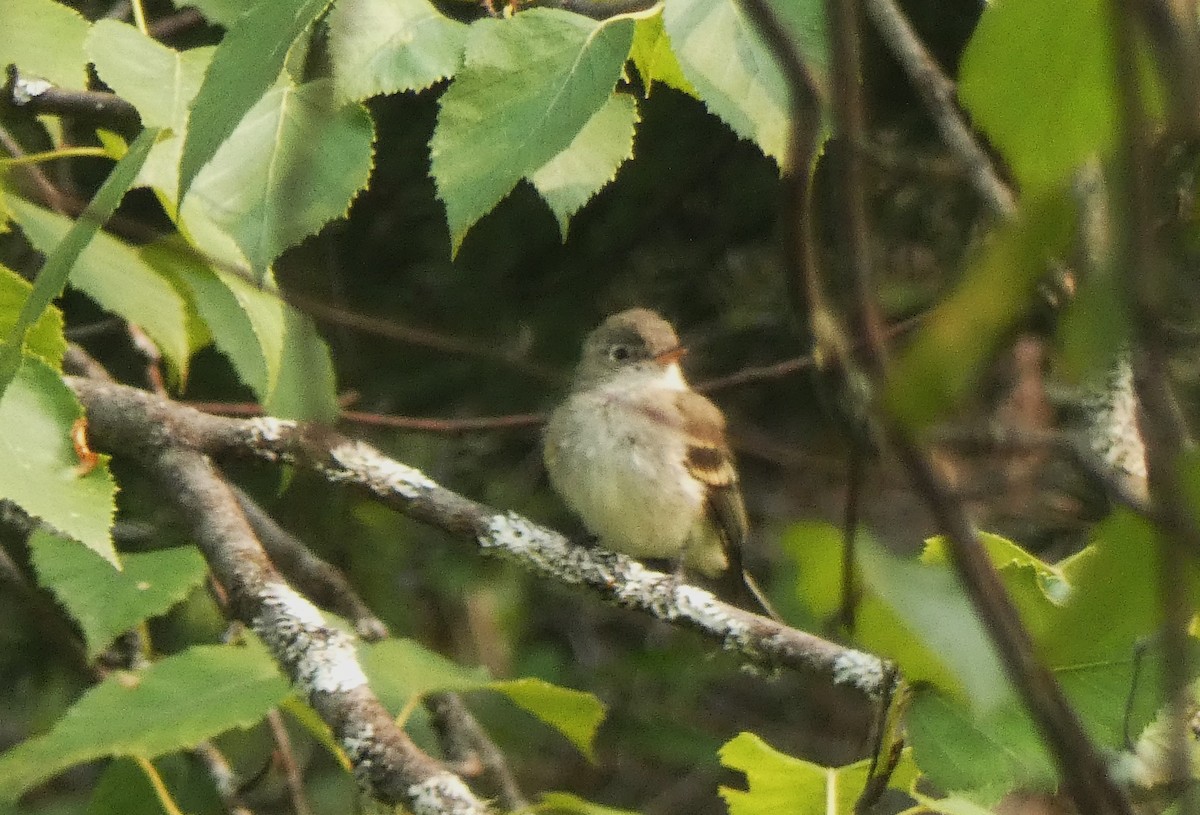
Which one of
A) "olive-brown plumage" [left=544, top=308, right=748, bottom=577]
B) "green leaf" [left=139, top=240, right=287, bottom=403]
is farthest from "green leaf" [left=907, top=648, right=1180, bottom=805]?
"olive-brown plumage" [left=544, top=308, right=748, bottom=577]

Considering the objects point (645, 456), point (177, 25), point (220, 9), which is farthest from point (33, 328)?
point (645, 456)

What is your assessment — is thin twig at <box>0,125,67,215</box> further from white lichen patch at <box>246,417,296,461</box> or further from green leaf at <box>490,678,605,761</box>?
green leaf at <box>490,678,605,761</box>

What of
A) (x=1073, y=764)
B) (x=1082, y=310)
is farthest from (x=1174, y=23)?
(x=1073, y=764)

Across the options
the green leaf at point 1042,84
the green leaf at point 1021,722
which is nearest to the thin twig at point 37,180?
the green leaf at point 1021,722

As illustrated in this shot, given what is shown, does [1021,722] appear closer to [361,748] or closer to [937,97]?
[361,748]

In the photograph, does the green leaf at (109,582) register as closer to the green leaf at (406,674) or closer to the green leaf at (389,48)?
the green leaf at (406,674)
